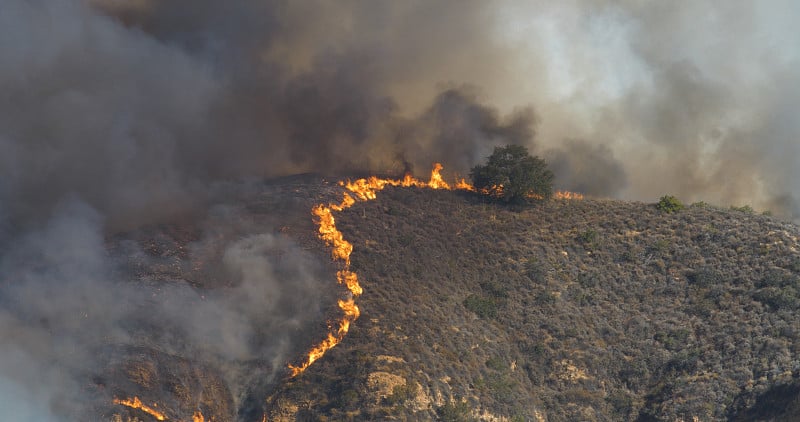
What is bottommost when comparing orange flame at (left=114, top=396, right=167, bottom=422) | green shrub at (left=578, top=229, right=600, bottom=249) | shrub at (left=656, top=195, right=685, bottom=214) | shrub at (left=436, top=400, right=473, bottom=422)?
orange flame at (left=114, top=396, right=167, bottom=422)

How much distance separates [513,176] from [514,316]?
57.0 feet

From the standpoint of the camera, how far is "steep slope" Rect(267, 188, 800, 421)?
54312 millimetres

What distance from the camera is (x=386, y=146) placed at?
3167 inches

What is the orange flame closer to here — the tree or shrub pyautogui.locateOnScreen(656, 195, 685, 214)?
the tree

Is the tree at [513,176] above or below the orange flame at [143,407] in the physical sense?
above

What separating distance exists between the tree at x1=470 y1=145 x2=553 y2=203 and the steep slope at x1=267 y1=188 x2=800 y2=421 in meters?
1.58

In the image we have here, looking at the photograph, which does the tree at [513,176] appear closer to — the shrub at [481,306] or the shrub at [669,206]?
the shrub at [669,206]

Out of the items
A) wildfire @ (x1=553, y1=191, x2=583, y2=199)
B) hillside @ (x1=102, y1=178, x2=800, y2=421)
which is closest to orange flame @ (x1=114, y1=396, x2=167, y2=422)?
hillside @ (x1=102, y1=178, x2=800, y2=421)

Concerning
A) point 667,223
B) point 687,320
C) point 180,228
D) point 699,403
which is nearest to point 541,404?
point 699,403

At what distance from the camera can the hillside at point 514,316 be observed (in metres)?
52.8

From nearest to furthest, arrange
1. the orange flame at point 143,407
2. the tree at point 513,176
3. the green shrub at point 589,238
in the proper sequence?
the orange flame at point 143,407
the green shrub at point 589,238
the tree at point 513,176

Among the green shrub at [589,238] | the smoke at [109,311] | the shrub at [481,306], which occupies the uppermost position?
the green shrub at [589,238]

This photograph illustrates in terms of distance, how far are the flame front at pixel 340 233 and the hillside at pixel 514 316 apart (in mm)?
700

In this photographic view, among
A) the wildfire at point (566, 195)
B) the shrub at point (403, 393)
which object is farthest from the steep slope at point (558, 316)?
the wildfire at point (566, 195)
